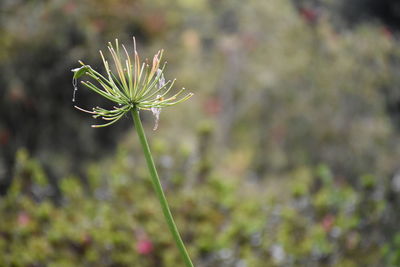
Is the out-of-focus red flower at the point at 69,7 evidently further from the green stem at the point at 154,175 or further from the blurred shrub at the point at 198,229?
the green stem at the point at 154,175

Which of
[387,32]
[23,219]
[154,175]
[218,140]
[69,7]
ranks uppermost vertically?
[218,140]

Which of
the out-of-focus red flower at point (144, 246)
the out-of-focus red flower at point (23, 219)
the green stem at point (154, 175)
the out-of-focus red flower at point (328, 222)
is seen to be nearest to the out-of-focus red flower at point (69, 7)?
the out-of-focus red flower at point (23, 219)

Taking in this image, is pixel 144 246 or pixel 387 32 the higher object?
pixel 387 32

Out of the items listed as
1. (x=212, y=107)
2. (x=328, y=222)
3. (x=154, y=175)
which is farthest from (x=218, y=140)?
A: (x=154, y=175)

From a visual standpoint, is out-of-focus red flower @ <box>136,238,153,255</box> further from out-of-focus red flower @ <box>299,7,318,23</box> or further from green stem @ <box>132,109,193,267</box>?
out-of-focus red flower @ <box>299,7,318,23</box>

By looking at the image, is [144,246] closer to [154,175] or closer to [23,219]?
[23,219]

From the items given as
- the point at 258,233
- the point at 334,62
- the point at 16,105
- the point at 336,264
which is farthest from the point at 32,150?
the point at 334,62

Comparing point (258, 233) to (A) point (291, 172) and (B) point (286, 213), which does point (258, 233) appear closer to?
(B) point (286, 213)
